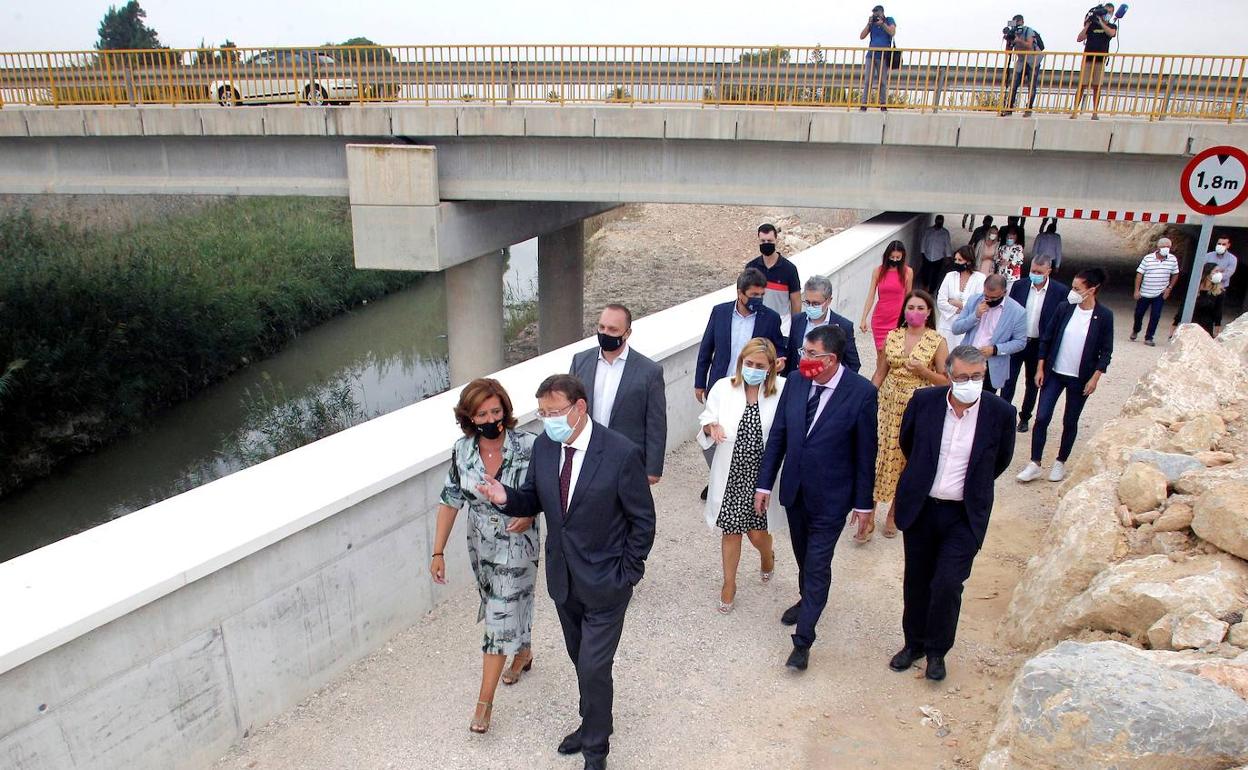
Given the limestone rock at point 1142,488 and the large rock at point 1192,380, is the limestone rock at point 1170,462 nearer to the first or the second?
the limestone rock at point 1142,488

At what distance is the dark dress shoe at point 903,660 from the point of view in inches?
182

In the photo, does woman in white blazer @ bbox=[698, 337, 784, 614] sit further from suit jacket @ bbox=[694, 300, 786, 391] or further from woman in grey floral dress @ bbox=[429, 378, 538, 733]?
woman in grey floral dress @ bbox=[429, 378, 538, 733]

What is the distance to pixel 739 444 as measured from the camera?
490cm

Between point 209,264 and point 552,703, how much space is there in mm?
18702

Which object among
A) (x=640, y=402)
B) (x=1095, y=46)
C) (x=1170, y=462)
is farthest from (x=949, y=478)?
(x=1095, y=46)

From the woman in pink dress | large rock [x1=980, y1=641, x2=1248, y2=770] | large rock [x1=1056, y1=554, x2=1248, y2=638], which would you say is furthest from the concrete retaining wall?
the woman in pink dress

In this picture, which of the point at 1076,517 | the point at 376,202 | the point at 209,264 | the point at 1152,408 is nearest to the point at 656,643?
the point at 1076,517

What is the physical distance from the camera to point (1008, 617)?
192 inches

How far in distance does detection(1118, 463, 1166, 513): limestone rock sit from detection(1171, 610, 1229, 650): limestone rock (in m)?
1.15

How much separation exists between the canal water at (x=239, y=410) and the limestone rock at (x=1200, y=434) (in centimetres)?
1261

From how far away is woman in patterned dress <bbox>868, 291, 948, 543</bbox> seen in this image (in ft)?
18.5

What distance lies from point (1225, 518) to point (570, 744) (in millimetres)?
3025

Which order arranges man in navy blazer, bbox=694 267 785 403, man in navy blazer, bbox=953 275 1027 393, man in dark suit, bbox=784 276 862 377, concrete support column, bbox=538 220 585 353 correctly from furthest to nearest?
concrete support column, bbox=538 220 585 353
man in navy blazer, bbox=953 275 1027 393
man in navy blazer, bbox=694 267 785 403
man in dark suit, bbox=784 276 862 377

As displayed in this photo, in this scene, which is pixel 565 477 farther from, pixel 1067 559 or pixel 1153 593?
pixel 1067 559
